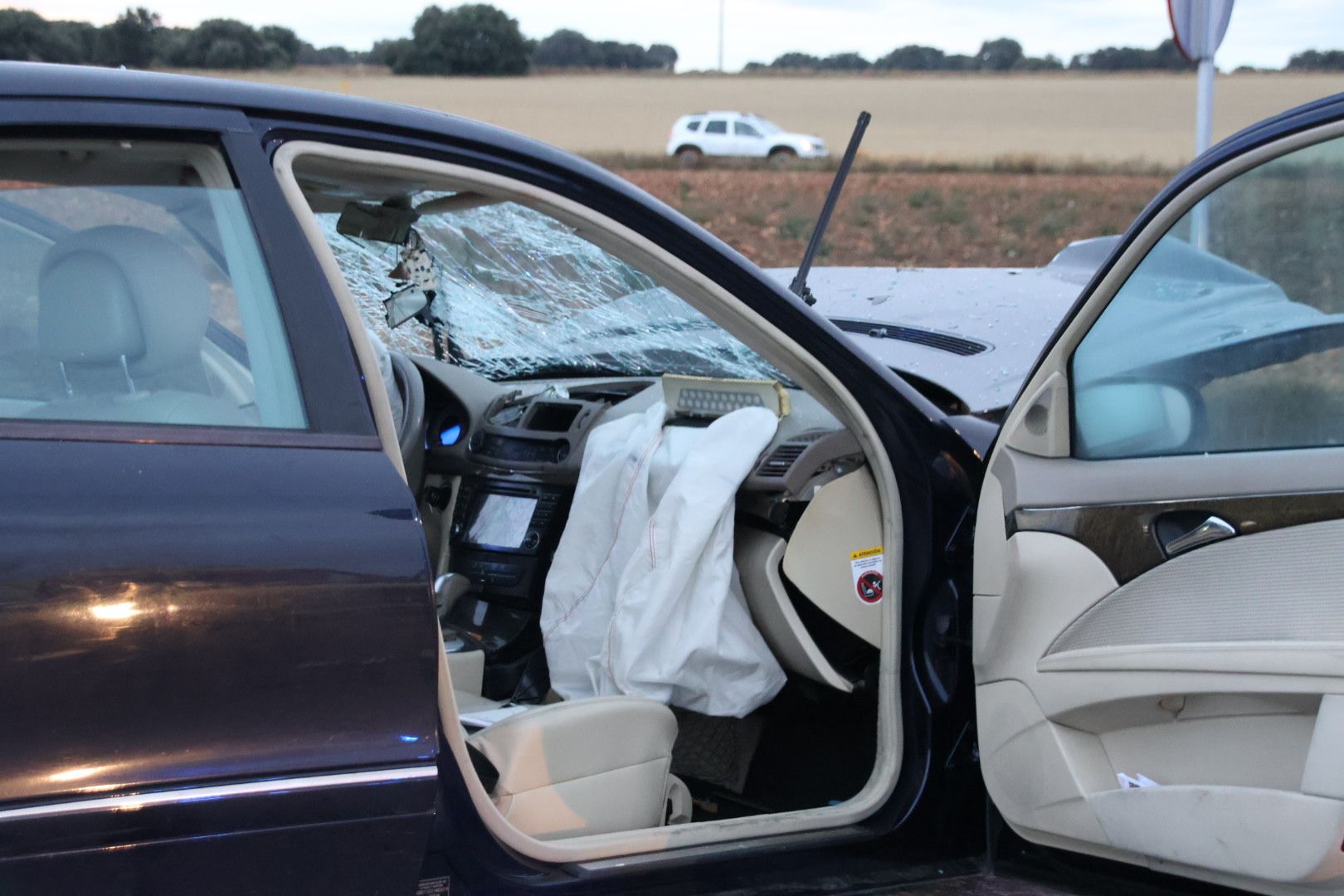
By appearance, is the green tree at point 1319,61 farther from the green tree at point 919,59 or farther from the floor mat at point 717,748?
the floor mat at point 717,748

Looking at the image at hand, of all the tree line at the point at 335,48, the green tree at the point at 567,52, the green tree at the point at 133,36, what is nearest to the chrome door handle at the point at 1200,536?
the tree line at the point at 335,48

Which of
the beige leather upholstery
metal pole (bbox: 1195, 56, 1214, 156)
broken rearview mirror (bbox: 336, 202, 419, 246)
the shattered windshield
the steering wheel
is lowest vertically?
the beige leather upholstery

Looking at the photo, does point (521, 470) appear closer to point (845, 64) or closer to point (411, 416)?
point (411, 416)

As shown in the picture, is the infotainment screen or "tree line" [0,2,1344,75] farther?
"tree line" [0,2,1344,75]

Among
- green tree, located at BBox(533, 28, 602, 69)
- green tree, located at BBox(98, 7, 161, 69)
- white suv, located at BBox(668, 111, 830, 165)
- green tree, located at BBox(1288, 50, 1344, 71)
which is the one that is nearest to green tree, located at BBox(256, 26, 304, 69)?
green tree, located at BBox(98, 7, 161, 69)

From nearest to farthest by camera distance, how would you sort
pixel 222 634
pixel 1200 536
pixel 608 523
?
pixel 222 634 < pixel 1200 536 < pixel 608 523

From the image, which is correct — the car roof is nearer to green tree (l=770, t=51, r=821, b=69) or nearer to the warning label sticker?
the warning label sticker

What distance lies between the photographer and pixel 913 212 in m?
24.5

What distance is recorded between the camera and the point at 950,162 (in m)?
29.5

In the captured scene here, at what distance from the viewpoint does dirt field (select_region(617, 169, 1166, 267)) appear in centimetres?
2094

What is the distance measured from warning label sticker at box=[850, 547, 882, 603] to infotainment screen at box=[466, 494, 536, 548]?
2.92 ft

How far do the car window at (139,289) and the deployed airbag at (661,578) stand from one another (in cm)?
104

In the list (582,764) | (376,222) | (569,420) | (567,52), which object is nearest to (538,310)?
(569,420)

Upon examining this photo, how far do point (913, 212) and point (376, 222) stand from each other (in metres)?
22.7
